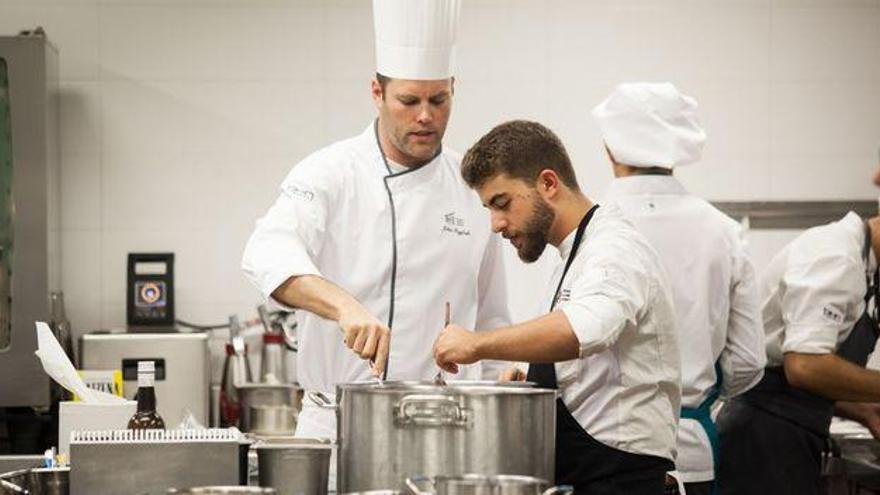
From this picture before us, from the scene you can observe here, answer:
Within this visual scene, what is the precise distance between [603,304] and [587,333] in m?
0.07

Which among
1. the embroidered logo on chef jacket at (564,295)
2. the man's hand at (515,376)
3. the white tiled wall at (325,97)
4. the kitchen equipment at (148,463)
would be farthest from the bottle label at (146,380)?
the white tiled wall at (325,97)

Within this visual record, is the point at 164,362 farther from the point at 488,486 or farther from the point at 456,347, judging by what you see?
the point at 488,486

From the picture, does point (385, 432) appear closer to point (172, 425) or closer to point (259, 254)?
point (259, 254)

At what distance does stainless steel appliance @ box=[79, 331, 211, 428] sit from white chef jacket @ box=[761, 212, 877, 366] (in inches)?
78.3

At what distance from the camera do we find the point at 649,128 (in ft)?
11.7

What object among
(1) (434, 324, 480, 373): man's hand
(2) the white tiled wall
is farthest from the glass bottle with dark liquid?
(2) the white tiled wall

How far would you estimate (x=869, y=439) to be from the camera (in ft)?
12.7

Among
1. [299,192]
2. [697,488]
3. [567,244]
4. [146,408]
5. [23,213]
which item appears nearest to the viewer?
[567,244]

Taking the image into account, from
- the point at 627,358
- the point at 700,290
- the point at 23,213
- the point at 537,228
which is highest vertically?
the point at 23,213

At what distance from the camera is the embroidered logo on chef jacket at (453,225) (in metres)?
3.17

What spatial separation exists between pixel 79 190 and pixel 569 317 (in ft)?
10.0

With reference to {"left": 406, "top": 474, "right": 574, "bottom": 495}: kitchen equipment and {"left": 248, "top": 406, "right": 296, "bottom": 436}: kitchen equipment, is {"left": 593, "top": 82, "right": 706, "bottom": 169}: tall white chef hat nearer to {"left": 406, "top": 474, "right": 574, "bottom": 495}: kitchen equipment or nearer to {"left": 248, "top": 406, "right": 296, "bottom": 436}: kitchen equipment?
{"left": 248, "top": 406, "right": 296, "bottom": 436}: kitchen equipment

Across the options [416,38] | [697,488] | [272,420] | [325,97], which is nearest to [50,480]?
[416,38]

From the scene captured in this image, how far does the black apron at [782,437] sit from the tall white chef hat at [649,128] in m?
0.62
